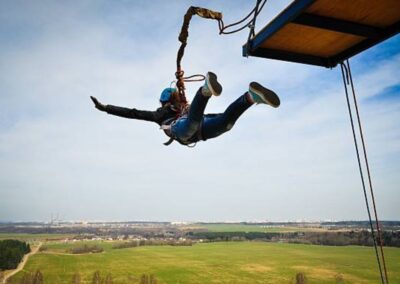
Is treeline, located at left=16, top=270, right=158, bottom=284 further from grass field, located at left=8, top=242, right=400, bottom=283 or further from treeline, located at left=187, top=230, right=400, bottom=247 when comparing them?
treeline, located at left=187, top=230, right=400, bottom=247

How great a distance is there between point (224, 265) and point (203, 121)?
3369 inches

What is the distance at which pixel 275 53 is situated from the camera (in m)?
4.21

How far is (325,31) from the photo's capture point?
376 centimetres

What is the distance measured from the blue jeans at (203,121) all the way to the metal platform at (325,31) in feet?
2.62

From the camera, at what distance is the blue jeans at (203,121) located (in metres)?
4.58

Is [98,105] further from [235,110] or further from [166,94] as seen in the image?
[235,110]

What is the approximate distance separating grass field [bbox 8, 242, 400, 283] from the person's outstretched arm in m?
68.5

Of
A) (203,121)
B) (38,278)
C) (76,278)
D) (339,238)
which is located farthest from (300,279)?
(203,121)

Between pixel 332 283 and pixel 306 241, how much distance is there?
66.5 meters

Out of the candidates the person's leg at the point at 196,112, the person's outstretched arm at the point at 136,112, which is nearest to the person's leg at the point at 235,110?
the person's leg at the point at 196,112

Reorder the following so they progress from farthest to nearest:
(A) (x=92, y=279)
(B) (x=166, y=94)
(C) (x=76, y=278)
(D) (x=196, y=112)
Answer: (A) (x=92, y=279) → (C) (x=76, y=278) → (B) (x=166, y=94) → (D) (x=196, y=112)

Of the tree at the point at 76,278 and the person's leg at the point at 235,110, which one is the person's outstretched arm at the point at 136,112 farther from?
the tree at the point at 76,278

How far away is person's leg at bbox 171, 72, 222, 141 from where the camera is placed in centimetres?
428

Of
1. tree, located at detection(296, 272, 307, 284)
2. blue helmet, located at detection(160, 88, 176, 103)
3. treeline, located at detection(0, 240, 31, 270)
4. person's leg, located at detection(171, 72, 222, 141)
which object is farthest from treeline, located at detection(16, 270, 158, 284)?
person's leg, located at detection(171, 72, 222, 141)
